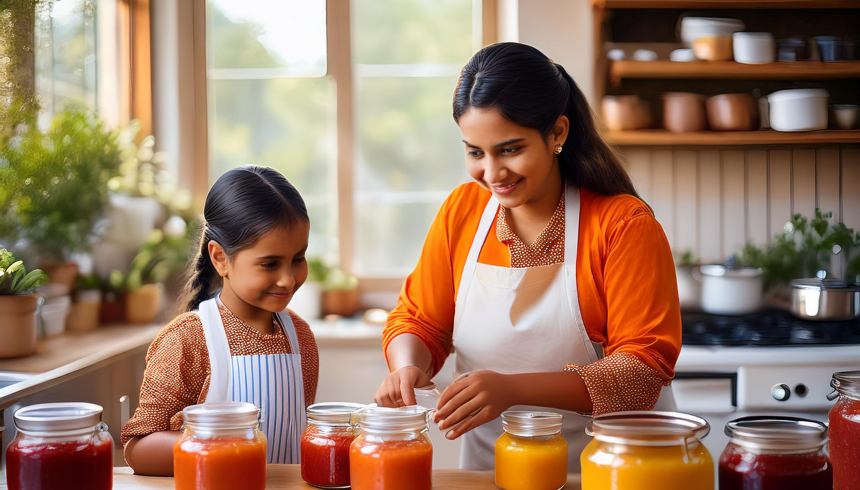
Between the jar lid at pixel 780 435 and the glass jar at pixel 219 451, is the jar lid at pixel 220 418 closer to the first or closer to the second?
the glass jar at pixel 219 451

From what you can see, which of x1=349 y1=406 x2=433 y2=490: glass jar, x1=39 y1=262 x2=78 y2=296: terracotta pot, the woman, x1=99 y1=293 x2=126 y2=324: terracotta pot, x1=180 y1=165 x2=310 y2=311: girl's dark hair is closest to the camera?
x1=349 y1=406 x2=433 y2=490: glass jar

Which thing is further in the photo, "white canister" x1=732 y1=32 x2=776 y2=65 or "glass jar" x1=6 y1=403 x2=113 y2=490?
"white canister" x1=732 y1=32 x2=776 y2=65

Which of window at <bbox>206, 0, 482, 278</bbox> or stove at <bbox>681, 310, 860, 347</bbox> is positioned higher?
window at <bbox>206, 0, 482, 278</bbox>

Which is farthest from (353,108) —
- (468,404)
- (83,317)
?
(468,404)

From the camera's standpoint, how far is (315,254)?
3104mm

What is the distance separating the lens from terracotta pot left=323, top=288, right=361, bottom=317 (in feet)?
9.77

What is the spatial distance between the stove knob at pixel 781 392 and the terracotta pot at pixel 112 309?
88.7 inches

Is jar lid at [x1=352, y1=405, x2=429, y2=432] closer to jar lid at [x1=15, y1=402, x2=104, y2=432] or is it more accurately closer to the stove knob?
jar lid at [x1=15, y1=402, x2=104, y2=432]

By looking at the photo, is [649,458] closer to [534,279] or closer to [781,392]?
[534,279]

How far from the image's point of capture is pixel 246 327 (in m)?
1.34

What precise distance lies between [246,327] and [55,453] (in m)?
0.49

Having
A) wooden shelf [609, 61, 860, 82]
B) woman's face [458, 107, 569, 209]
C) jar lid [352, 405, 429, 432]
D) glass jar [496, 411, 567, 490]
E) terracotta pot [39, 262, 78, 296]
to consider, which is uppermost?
wooden shelf [609, 61, 860, 82]

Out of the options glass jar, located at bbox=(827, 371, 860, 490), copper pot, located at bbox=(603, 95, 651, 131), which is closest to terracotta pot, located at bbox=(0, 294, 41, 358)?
glass jar, located at bbox=(827, 371, 860, 490)

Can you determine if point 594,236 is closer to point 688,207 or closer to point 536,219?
point 536,219
